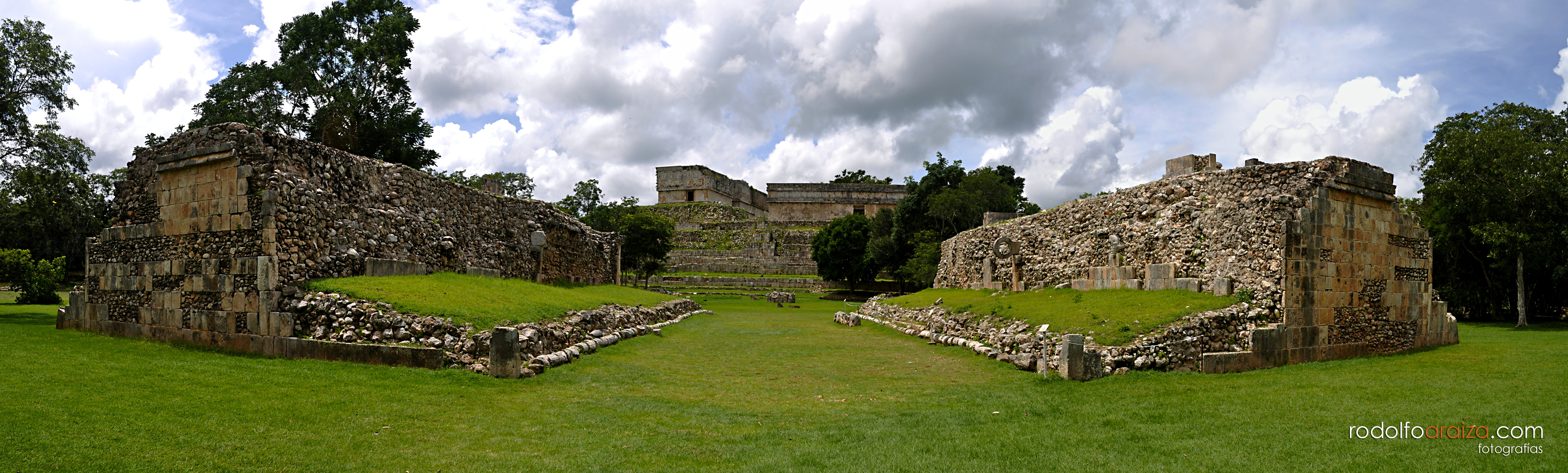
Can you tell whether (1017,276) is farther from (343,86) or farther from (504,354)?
(343,86)

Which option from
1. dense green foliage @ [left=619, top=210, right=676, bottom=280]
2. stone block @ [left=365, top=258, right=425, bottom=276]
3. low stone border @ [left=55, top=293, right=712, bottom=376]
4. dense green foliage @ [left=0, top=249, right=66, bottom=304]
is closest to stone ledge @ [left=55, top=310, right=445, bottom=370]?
low stone border @ [left=55, top=293, right=712, bottom=376]

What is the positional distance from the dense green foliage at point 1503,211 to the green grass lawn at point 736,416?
1341cm

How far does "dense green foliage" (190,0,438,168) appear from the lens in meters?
28.8

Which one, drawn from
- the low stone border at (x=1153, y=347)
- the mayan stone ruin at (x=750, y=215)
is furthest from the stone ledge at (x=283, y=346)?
the mayan stone ruin at (x=750, y=215)

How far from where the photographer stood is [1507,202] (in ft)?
67.6

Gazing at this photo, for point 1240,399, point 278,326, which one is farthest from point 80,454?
point 1240,399

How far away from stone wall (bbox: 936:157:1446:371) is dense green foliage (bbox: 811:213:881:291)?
27888 millimetres

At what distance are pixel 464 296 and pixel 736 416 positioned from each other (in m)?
6.43

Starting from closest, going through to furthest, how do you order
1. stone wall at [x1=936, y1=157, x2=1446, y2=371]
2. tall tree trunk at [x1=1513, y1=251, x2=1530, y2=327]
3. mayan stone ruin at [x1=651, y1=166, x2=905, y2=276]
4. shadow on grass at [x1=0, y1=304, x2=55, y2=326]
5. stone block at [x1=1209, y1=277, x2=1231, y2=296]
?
stone wall at [x1=936, y1=157, x2=1446, y2=371]
stone block at [x1=1209, y1=277, x2=1231, y2=296]
shadow on grass at [x1=0, y1=304, x2=55, y2=326]
tall tree trunk at [x1=1513, y1=251, x2=1530, y2=327]
mayan stone ruin at [x1=651, y1=166, x2=905, y2=276]

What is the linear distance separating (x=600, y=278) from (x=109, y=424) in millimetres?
18601

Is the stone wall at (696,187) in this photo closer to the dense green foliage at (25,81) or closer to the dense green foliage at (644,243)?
the dense green foliage at (644,243)

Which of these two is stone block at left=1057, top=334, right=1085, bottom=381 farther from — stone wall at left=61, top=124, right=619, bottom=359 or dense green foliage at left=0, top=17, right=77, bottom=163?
dense green foliage at left=0, top=17, right=77, bottom=163

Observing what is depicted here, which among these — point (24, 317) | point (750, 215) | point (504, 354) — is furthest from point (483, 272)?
point (750, 215)

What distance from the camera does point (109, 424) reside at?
218 inches
